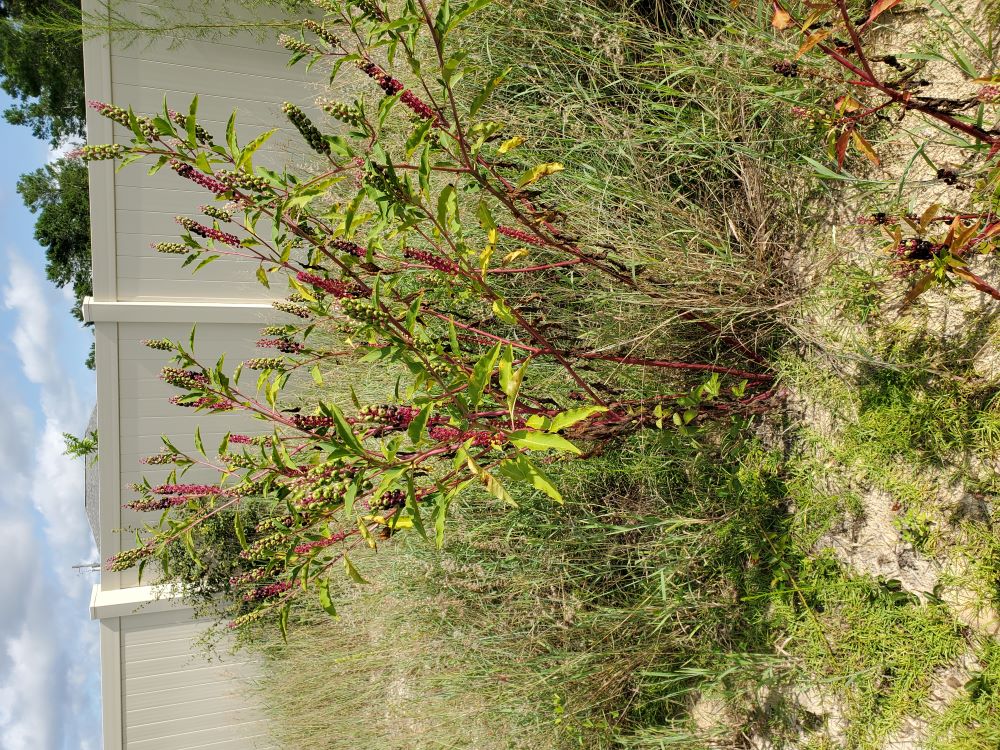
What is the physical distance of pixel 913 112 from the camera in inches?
73.0

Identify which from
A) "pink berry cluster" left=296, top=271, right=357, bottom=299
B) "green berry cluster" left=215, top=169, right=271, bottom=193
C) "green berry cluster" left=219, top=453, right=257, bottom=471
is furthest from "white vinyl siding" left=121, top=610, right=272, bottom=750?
"green berry cluster" left=215, top=169, right=271, bottom=193

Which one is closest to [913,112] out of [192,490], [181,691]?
[192,490]

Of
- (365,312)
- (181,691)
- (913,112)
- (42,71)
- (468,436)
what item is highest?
(42,71)

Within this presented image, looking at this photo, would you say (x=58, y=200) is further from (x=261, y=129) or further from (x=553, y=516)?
(x=553, y=516)

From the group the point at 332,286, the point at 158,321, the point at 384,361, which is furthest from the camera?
the point at 158,321

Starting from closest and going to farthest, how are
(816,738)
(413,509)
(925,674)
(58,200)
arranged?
(413,509) → (925,674) → (816,738) → (58,200)

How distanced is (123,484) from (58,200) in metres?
5.96

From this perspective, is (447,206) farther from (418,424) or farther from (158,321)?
(158,321)

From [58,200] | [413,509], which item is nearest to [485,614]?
[413,509]

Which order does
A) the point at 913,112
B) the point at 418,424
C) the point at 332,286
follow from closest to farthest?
1. the point at 418,424
2. the point at 332,286
3. the point at 913,112

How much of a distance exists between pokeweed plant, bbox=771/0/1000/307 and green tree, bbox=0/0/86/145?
6694 mm

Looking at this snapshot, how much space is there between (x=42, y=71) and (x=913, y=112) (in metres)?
9.60

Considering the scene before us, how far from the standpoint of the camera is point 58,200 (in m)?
9.13

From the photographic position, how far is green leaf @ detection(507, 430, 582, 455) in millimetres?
1080
